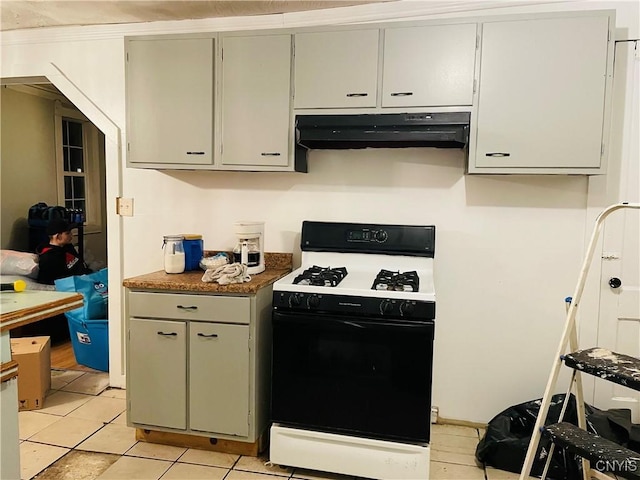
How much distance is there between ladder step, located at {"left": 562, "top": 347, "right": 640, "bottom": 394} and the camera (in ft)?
5.75

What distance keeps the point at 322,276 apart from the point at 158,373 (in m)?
0.99

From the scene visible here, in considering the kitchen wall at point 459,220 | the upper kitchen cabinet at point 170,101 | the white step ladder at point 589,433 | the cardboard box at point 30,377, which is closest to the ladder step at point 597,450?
the white step ladder at point 589,433

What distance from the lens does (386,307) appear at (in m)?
2.30

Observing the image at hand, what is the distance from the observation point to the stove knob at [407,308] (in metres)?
2.27

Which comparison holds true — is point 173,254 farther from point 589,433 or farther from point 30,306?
point 589,433

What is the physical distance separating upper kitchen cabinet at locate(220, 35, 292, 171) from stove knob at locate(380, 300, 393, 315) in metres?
0.93

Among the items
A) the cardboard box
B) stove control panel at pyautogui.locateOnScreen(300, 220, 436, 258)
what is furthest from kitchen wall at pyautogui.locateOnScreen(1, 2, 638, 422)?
the cardboard box

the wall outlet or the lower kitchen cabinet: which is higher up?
the wall outlet

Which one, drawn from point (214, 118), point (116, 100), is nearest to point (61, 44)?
point (116, 100)

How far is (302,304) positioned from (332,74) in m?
1.19

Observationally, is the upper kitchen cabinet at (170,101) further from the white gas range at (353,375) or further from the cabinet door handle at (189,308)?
the white gas range at (353,375)

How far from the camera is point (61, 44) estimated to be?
334 cm

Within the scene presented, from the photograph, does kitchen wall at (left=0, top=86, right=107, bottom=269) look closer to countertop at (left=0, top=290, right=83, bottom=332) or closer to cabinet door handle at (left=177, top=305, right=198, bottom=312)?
cabinet door handle at (left=177, top=305, right=198, bottom=312)

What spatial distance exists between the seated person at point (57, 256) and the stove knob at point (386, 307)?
10.8 ft
